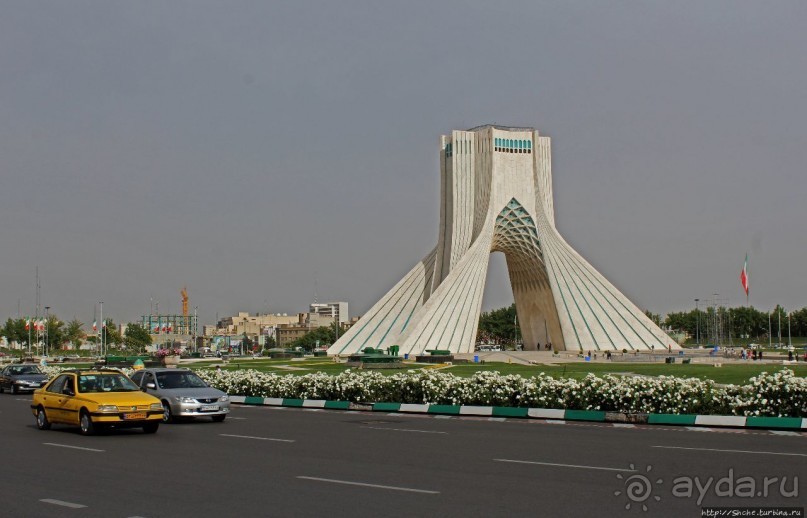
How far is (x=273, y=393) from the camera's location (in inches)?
1115

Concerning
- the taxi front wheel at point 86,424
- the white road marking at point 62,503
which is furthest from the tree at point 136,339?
the white road marking at point 62,503

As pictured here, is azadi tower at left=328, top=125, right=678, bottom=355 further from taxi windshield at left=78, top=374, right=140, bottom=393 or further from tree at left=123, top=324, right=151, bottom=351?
tree at left=123, top=324, right=151, bottom=351

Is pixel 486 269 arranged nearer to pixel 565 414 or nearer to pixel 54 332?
pixel 565 414

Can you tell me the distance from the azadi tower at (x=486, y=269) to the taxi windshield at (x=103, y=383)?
44.0m

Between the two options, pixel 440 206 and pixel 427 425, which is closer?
pixel 427 425

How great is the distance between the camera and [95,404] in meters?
16.8

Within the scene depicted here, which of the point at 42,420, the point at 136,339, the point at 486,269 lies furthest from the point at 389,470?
the point at 136,339

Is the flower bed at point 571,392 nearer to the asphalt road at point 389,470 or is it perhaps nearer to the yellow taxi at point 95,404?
the asphalt road at point 389,470

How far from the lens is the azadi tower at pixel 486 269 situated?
64625 mm

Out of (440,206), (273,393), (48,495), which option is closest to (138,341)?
(440,206)

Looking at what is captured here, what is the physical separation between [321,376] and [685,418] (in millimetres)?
12015

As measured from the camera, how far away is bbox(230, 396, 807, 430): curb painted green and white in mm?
17719

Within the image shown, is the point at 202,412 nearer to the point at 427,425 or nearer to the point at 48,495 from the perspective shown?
the point at 427,425

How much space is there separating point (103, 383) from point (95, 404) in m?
1.24
